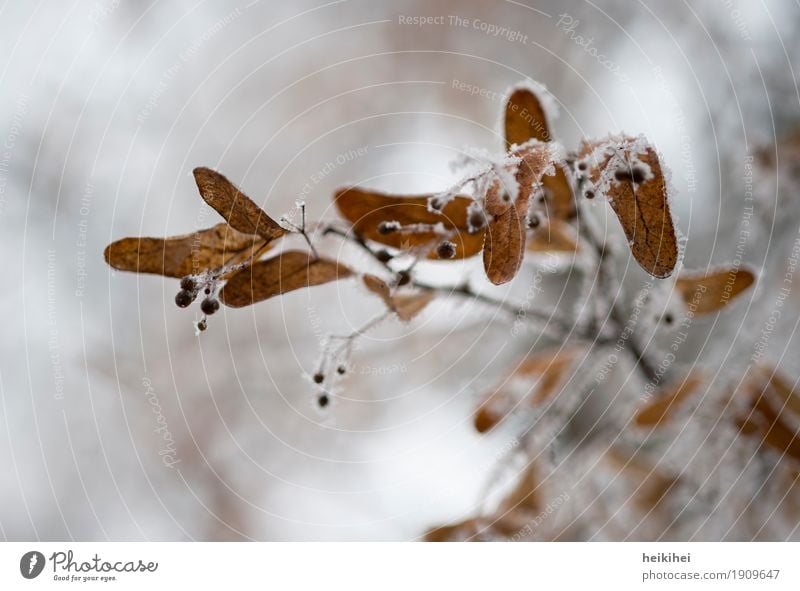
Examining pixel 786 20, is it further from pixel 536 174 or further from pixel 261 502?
pixel 261 502

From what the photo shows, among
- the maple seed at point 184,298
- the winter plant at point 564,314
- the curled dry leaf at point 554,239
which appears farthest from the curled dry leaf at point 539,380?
the maple seed at point 184,298

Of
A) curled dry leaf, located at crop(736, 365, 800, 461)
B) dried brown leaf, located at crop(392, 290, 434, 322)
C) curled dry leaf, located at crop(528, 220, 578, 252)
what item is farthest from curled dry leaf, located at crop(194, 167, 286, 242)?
curled dry leaf, located at crop(736, 365, 800, 461)

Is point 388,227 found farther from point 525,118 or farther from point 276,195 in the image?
point 276,195

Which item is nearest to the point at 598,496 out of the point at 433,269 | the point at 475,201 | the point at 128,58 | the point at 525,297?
the point at 525,297

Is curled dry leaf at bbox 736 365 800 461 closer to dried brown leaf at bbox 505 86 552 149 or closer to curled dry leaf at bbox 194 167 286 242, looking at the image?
dried brown leaf at bbox 505 86 552 149

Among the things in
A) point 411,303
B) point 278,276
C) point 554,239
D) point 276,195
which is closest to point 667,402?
point 554,239

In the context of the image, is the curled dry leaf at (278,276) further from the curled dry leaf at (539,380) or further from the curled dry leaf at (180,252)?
the curled dry leaf at (539,380)

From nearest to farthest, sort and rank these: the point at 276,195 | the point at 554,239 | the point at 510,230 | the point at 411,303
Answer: the point at 510,230 < the point at 411,303 < the point at 554,239 < the point at 276,195
